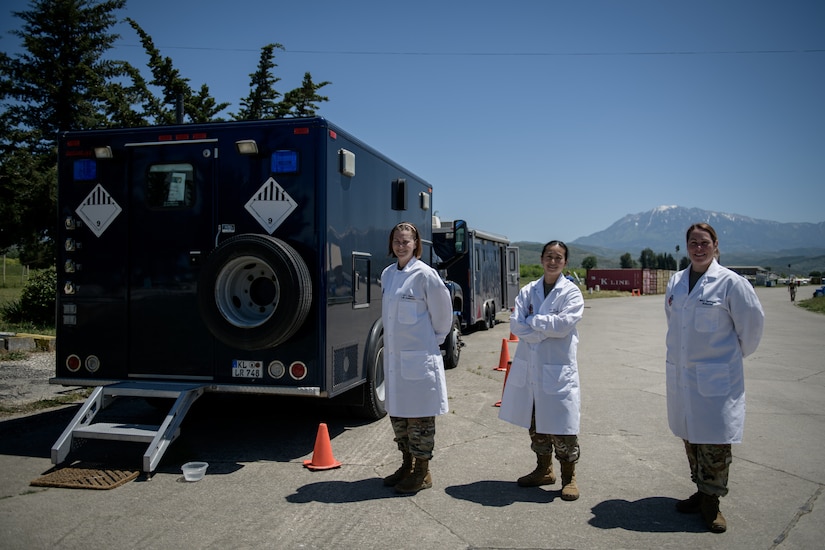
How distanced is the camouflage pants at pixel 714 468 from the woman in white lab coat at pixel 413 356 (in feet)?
5.74

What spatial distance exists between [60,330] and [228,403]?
2519mm

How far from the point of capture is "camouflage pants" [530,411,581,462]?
15.2 ft

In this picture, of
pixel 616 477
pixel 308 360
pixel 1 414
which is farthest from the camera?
pixel 1 414

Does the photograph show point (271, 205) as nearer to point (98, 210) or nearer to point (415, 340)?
point (98, 210)

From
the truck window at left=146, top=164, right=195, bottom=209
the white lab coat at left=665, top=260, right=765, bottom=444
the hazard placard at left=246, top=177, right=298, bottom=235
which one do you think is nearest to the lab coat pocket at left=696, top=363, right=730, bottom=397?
the white lab coat at left=665, top=260, right=765, bottom=444

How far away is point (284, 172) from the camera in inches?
223

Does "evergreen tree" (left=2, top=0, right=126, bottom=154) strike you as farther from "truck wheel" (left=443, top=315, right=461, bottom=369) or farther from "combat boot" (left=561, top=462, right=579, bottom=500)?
"combat boot" (left=561, top=462, right=579, bottom=500)

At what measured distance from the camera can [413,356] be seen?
471 centimetres

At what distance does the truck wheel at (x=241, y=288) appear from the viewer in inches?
212

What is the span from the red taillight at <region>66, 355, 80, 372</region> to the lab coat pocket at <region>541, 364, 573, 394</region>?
439 cm

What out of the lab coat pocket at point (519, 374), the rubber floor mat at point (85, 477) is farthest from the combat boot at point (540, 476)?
the rubber floor mat at point (85, 477)

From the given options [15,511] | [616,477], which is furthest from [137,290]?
[616,477]

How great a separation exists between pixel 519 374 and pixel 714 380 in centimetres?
131

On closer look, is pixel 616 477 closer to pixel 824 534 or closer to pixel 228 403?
A: pixel 824 534
